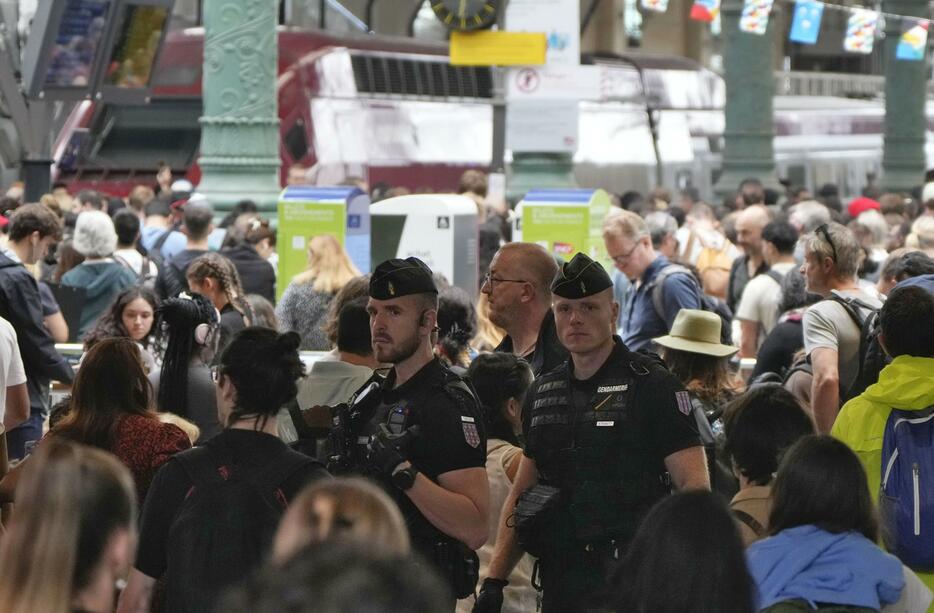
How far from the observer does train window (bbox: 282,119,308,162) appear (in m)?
27.4

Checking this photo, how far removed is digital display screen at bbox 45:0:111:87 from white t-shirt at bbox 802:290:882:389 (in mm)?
7488

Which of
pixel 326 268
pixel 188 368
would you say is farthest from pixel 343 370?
pixel 326 268

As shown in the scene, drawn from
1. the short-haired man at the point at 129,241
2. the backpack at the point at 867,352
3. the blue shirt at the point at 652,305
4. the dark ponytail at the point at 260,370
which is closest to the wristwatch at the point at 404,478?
the dark ponytail at the point at 260,370

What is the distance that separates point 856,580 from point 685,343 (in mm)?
3461

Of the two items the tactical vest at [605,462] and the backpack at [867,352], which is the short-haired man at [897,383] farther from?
the backpack at [867,352]

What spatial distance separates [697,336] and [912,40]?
2084 cm

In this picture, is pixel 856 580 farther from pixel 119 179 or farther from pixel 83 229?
pixel 119 179

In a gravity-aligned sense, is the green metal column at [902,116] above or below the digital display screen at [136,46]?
below

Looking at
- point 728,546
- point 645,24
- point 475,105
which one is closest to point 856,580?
point 728,546

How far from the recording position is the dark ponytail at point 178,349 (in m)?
7.02

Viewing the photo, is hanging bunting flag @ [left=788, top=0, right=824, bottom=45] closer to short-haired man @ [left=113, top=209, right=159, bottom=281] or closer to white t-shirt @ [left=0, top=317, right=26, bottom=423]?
short-haired man @ [left=113, top=209, right=159, bottom=281]

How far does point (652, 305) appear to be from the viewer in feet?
32.0

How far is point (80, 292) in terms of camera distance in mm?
11211

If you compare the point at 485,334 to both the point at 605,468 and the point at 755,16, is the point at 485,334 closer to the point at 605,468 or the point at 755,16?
the point at 605,468
